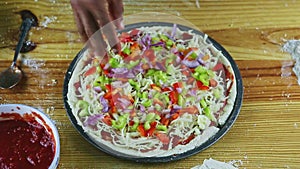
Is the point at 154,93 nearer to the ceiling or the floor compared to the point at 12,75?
nearer to the ceiling

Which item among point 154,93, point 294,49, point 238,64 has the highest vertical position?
point 294,49

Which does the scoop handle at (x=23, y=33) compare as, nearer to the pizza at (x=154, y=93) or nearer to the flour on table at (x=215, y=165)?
the pizza at (x=154, y=93)

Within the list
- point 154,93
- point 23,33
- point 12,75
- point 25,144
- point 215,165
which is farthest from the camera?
point 23,33

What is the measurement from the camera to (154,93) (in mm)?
2242

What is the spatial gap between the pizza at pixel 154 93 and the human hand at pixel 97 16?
0.18m

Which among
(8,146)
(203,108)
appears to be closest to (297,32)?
(203,108)

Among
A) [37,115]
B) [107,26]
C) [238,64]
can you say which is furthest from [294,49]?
[37,115]

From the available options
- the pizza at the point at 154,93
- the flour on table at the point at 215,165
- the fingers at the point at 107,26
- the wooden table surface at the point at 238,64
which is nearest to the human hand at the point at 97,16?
the fingers at the point at 107,26

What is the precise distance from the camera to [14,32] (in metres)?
2.63

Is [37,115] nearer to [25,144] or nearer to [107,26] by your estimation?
[25,144]

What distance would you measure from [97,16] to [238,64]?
0.81 meters

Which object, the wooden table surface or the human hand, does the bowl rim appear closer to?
the wooden table surface

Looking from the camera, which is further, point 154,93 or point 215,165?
point 154,93

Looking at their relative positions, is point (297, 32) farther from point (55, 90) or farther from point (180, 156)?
point (55, 90)
